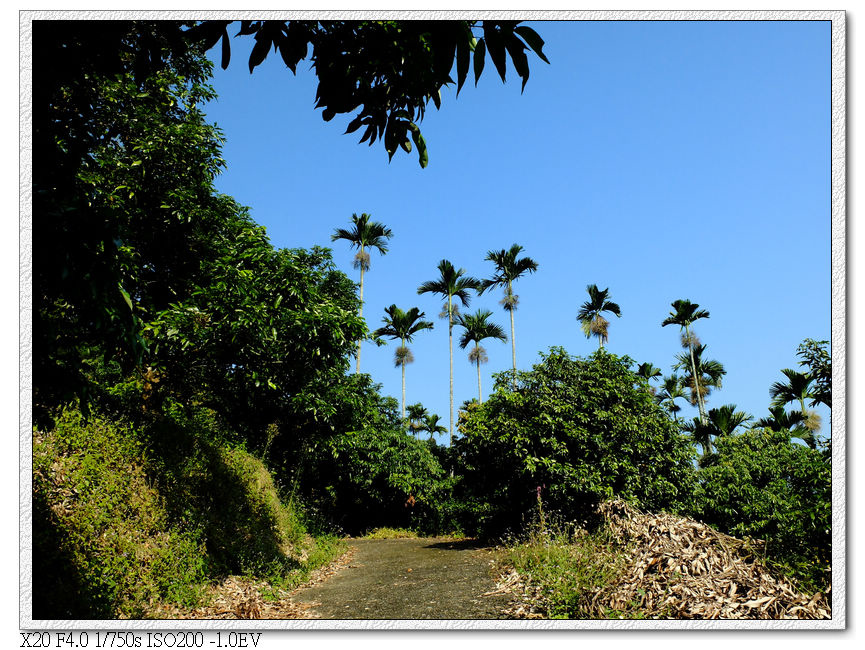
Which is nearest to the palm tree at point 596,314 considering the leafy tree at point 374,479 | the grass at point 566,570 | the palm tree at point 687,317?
the palm tree at point 687,317

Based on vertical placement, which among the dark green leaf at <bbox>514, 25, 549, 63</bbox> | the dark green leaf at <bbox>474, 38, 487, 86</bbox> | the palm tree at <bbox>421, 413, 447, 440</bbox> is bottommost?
the palm tree at <bbox>421, 413, 447, 440</bbox>

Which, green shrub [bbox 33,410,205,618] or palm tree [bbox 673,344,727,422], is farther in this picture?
palm tree [bbox 673,344,727,422]

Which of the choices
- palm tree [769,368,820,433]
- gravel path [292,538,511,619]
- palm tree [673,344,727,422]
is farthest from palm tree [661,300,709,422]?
gravel path [292,538,511,619]

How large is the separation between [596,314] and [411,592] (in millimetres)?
24327

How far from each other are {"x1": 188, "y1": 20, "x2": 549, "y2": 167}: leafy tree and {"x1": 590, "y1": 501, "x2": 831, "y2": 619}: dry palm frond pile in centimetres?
445

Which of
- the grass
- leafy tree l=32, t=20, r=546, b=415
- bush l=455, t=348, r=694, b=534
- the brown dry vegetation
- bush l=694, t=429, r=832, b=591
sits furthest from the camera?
bush l=455, t=348, r=694, b=534

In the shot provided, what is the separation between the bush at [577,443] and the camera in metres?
9.94

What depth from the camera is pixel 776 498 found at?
7.43 m

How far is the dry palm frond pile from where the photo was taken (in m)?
4.48

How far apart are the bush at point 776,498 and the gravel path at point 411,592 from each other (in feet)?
10.0

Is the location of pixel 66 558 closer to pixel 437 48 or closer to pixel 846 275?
pixel 437 48

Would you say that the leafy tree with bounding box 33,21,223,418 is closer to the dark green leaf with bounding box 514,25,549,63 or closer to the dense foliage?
the dense foliage
